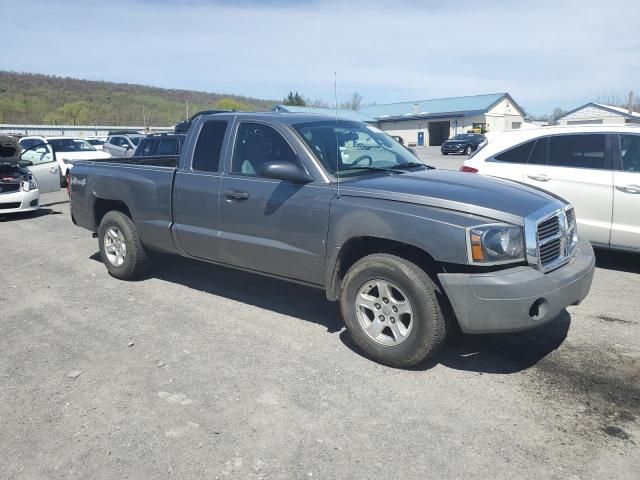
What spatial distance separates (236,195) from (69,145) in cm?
1549

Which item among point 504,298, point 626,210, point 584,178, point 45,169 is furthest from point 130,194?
point 45,169

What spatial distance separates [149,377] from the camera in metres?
3.93

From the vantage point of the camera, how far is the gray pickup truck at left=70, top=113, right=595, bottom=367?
364 centimetres

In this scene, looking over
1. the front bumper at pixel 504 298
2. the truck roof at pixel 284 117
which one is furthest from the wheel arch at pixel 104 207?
the front bumper at pixel 504 298

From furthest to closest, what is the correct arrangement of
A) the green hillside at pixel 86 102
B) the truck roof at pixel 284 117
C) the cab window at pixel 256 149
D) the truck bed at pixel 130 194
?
the green hillside at pixel 86 102 → the truck bed at pixel 130 194 → the truck roof at pixel 284 117 → the cab window at pixel 256 149

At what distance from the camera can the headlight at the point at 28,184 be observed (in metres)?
11.2

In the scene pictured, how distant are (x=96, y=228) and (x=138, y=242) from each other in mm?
936

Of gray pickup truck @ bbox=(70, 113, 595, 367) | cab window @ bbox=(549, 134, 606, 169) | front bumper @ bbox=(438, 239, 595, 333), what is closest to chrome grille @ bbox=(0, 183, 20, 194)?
gray pickup truck @ bbox=(70, 113, 595, 367)

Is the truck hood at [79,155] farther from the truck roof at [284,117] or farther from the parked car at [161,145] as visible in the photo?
the truck roof at [284,117]

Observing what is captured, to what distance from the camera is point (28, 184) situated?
37.0 ft

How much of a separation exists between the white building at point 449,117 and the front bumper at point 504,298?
49.7 metres

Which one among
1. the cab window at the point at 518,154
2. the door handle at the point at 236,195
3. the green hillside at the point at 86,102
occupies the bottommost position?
the door handle at the point at 236,195

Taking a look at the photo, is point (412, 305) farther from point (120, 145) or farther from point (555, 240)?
point (120, 145)

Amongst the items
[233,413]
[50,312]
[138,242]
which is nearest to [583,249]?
[233,413]
